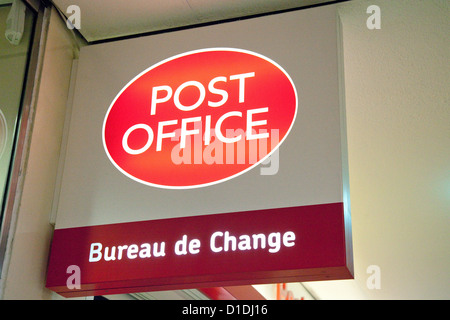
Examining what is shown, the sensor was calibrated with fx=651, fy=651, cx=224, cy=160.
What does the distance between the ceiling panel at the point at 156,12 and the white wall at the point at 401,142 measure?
1.41ft

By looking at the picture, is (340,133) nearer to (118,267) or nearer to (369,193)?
(118,267)

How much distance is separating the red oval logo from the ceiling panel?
293 millimetres

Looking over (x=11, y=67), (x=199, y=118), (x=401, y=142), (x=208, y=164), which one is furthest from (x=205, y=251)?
(x=401, y=142)

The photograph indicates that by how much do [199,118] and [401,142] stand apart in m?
1.82

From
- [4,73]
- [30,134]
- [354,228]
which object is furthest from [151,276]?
[354,228]

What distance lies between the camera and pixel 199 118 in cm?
302

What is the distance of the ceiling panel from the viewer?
3.37 metres

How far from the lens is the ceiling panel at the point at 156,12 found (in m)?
3.37

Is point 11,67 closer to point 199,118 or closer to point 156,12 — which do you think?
point 156,12

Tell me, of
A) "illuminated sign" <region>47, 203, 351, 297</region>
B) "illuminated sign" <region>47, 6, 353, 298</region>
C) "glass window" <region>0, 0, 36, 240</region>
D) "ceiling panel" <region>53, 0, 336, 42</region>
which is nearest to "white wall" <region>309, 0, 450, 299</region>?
"ceiling panel" <region>53, 0, 336, 42</region>

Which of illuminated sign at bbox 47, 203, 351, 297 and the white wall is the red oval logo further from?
the white wall

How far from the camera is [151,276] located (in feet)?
8.98

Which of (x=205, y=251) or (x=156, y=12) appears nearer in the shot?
(x=205, y=251)

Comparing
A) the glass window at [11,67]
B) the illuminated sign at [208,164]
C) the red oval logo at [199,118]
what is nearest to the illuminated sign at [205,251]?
the illuminated sign at [208,164]
